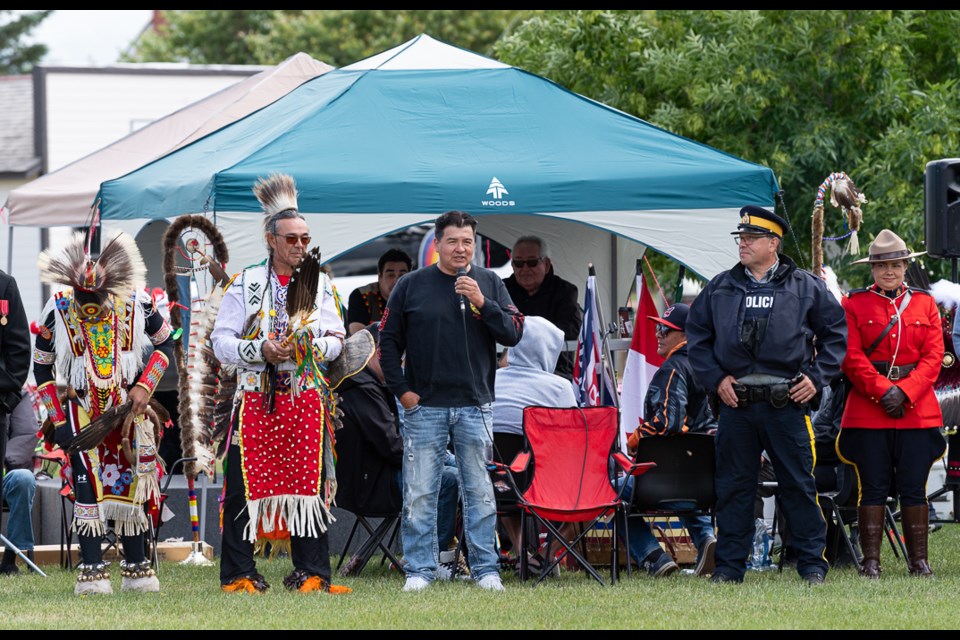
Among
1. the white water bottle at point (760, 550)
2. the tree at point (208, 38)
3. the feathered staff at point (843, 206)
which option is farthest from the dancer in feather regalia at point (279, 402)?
the tree at point (208, 38)

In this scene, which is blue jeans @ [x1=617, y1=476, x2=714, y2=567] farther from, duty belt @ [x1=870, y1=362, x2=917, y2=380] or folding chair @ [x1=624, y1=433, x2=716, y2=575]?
duty belt @ [x1=870, y1=362, x2=917, y2=380]

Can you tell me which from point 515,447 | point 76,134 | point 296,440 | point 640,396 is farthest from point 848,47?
point 76,134

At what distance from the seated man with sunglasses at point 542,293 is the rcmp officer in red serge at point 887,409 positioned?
9.52 ft

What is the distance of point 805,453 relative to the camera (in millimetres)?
8016

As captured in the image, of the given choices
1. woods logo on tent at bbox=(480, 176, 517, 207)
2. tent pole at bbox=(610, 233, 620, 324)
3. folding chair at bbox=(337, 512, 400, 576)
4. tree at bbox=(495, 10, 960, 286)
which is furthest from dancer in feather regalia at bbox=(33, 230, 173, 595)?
tree at bbox=(495, 10, 960, 286)

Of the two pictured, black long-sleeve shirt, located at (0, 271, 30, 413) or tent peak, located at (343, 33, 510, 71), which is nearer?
black long-sleeve shirt, located at (0, 271, 30, 413)

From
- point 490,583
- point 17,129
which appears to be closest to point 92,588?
point 490,583

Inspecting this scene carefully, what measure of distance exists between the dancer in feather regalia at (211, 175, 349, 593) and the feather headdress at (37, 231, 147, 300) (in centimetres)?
52

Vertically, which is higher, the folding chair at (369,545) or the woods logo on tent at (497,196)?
the woods logo on tent at (497,196)

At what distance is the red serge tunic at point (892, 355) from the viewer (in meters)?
8.30

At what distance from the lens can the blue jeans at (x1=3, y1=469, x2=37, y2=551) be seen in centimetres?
940

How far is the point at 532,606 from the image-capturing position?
7.20 meters

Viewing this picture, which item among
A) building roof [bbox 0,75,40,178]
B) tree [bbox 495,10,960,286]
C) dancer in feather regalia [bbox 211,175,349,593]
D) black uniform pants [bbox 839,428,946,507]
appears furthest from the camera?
building roof [bbox 0,75,40,178]

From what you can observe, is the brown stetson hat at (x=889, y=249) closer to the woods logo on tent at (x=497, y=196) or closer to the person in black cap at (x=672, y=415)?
the person in black cap at (x=672, y=415)
